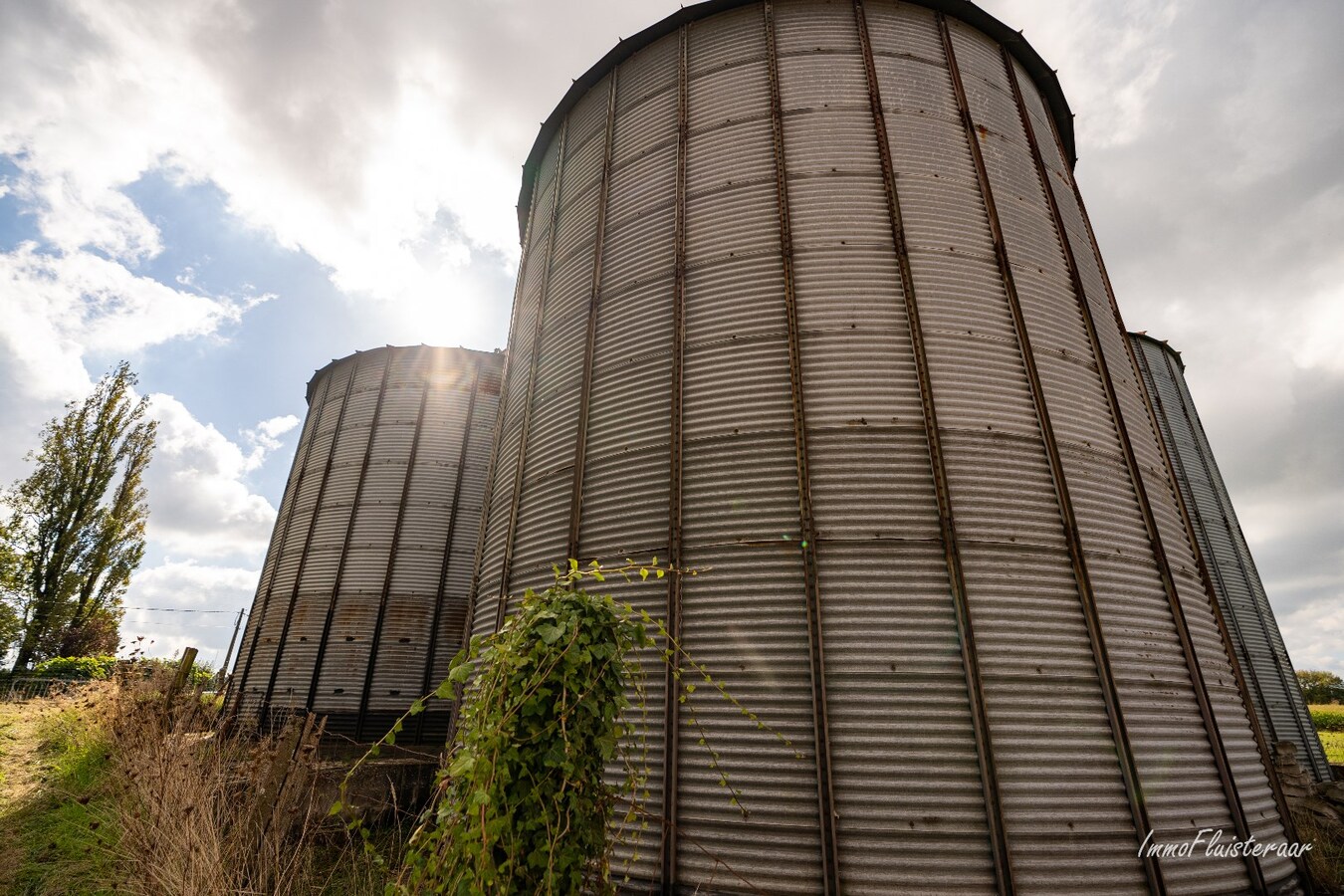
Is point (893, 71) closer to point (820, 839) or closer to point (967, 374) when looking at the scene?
point (967, 374)

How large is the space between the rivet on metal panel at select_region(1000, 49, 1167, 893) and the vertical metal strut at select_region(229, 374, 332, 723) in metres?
20.0

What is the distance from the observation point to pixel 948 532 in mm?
6332

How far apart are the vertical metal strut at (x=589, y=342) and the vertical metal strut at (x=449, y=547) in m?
9.26

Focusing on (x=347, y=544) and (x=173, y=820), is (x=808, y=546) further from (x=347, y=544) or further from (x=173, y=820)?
(x=347, y=544)

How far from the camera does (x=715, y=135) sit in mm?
9414

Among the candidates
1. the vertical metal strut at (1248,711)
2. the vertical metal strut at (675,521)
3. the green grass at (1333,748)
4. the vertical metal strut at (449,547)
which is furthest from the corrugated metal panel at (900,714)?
the green grass at (1333,748)

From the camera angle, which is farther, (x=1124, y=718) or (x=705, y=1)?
(x=705, y=1)

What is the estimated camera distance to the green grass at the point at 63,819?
266 inches

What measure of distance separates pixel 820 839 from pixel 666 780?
5.04 ft

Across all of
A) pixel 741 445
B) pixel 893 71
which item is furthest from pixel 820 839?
pixel 893 71

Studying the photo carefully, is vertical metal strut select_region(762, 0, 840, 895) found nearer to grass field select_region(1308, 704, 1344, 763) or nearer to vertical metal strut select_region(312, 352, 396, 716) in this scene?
vertical metal strut select_region(312, 352, 396, 716)

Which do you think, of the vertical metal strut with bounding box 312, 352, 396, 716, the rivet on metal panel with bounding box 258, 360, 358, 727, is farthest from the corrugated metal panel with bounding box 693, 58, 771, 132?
the rivet on metal panel with bounding box 258, 360, 358, 727

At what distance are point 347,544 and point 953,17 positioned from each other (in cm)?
1977

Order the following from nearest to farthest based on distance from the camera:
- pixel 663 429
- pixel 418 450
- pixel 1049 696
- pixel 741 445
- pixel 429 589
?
pixel 1049 696 < pixel 741 445 < pixel 663 429 < pixel 429 589 < pixel 418 450
